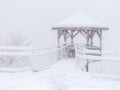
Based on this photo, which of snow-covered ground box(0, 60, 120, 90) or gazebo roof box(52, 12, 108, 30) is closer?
snow-covered ground box(0, 60, 120, 90)

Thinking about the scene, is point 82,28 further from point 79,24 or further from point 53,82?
point 53,82

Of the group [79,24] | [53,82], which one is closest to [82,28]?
[79,24]

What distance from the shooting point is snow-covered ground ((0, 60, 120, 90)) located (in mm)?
9375

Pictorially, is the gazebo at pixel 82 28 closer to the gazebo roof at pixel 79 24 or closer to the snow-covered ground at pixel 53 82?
the gazebo roof at pixel 79 24

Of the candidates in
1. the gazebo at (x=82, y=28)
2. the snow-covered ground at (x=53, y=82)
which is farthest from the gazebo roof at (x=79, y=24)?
the snow-covered ground at (x=53, y=82)

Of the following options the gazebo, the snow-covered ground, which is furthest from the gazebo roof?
the snow-covered ground

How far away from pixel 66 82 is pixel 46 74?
1.92 metres

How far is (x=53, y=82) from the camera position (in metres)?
10.1

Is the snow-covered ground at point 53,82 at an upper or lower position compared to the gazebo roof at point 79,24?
lower

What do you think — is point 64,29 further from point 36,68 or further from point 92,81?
point 92,81

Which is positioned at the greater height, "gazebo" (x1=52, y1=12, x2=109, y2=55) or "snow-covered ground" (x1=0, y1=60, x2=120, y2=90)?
"gazebo" (x1=52, y1=12, x2=109, y2=55)

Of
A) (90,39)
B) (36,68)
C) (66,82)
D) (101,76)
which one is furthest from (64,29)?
(66,82)

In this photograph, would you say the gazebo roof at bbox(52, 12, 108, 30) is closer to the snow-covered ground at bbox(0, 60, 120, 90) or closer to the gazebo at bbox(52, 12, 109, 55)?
the gazebo at bbox(52, 12, 109, 55)

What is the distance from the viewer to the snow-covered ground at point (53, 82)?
30.8ft
